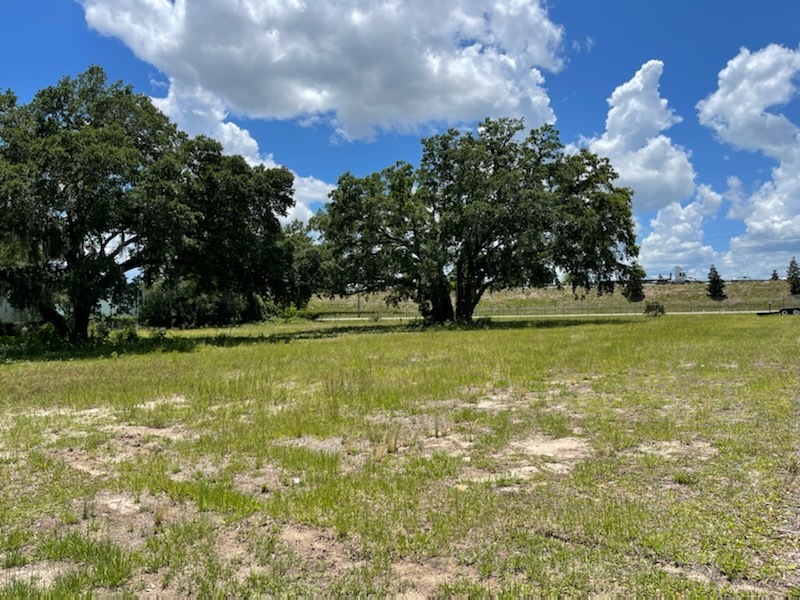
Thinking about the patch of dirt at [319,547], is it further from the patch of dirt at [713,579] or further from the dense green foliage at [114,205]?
the dense green foliage at [114,205]

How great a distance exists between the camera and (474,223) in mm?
31297

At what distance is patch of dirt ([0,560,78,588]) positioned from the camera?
326 cm

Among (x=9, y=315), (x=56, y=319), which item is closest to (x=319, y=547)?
(x=56, y=319)

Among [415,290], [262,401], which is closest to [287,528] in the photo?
[262,401]

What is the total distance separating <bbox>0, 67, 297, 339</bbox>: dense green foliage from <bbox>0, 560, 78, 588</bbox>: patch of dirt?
1732 centimetres

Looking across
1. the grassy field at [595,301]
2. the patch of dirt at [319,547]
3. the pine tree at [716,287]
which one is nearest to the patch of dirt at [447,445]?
the patch of dirt at [319,547]

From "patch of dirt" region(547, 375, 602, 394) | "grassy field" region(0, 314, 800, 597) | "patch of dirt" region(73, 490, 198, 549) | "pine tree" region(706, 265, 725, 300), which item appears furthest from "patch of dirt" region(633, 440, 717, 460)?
"pine tree" region(706, 265, 725, 300)

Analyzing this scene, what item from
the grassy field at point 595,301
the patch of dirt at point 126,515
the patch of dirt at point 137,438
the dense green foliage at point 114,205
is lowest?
the patch of dirt at point 126,515

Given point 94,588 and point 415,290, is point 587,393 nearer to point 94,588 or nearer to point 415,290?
point 94,588

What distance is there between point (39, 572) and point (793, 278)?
308 feet

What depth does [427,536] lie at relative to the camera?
149 inches

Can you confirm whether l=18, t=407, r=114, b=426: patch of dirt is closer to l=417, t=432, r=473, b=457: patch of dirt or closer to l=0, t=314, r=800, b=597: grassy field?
l=0, t=314, r=800, b=597: grassy field

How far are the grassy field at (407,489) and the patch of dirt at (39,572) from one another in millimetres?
16

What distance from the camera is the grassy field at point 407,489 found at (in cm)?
329
